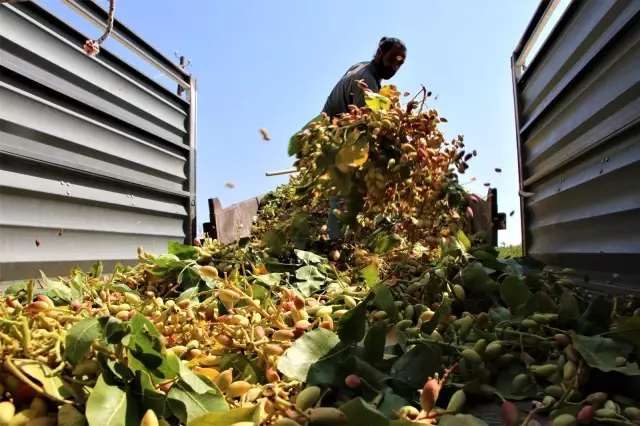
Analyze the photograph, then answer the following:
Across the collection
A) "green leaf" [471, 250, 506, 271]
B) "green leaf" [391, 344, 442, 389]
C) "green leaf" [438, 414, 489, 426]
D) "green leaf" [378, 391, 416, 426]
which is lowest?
"green leaf" [378, 391, 416, 426]

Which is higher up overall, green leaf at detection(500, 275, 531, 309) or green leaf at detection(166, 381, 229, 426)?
green leaf at detection(500, 275, 531, 309)

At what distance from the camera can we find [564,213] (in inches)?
71.3

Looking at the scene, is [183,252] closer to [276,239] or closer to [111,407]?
[276,239]

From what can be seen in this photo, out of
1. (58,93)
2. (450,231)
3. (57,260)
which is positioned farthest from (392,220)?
(58,93)

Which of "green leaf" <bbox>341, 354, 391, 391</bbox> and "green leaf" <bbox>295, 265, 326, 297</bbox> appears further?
"green leaf" <bbox>295, 265, 326, 297</bbox>

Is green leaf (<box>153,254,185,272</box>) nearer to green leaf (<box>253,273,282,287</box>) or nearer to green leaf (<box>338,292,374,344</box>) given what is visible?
green leaf (<box>253,273,282,287</box>)

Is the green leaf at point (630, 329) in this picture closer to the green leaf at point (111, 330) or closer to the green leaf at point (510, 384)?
the green leaf at point (510, 384)

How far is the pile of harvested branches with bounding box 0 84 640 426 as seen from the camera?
0.60 metres

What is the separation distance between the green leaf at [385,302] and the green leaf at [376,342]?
0.21 m

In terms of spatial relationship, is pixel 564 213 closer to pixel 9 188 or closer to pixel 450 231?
pixel 450 231

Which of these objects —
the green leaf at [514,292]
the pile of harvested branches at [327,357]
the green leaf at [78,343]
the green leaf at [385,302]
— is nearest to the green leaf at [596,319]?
the pile of harvested branches at [327,357]

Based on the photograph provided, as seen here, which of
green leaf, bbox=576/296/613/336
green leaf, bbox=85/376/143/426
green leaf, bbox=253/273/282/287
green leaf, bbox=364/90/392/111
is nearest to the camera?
green leaf, bbox=85/376/143/426

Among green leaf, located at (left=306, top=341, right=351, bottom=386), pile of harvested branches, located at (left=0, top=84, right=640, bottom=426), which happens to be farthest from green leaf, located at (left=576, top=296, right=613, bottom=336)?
green leaf, located at (left=306, top=341, right=351, bottom=386)

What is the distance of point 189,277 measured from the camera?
132 cm
